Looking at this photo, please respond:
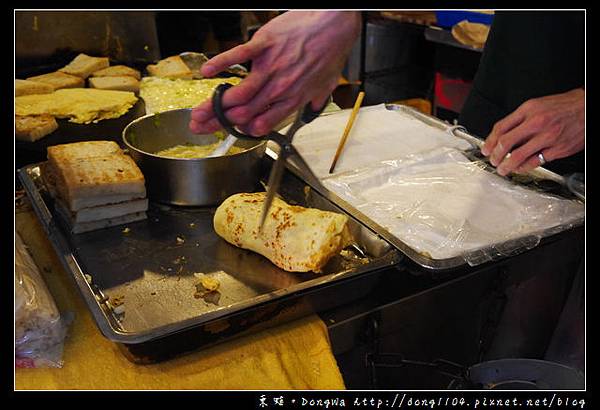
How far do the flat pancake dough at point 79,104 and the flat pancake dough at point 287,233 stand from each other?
38.8 inches

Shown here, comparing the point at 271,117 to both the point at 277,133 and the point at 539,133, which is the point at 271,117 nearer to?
the point at 277,133

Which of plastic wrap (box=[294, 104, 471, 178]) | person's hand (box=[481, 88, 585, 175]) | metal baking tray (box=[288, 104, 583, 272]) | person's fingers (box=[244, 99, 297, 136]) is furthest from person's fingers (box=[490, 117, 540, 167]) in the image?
person's fingers (box=[244, 99, 297, 136])

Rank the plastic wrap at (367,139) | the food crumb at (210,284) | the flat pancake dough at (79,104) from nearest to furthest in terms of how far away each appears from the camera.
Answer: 1. the food crumb at (210,284)
2. the plastic wrap at (367,139)
3. the flat pancake dough at (79,104)

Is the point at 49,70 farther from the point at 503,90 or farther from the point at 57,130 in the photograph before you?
the point at 503,90

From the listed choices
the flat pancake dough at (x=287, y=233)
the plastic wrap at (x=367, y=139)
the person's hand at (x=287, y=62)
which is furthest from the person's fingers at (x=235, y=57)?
the plastic wrap at (x=367, y=139)

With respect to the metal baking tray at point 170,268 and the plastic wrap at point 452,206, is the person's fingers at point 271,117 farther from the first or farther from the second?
the plastic wrap at point 452,206

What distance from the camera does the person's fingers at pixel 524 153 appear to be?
1.48 metres

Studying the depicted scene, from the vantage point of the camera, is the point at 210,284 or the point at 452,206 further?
the point at 452,206

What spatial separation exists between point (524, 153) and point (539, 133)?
0.06 m

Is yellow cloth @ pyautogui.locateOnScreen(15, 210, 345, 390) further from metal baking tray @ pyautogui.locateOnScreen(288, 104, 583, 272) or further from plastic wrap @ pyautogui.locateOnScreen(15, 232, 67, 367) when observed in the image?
metal baking tray @ pyautogui.locateOnScreen(288, 104, 583, 272)

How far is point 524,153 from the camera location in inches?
59.1

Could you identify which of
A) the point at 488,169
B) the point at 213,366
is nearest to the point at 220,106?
the point at 213,366

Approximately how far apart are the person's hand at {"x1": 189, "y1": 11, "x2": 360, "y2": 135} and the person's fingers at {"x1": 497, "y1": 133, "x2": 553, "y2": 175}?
772 mm
